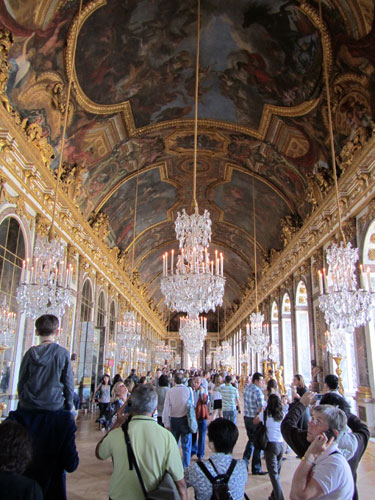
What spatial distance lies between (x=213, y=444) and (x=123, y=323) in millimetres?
13048

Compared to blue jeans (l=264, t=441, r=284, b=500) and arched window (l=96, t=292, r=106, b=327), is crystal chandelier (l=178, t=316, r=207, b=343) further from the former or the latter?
arched window (l=96, t=292, r=106, b=327)

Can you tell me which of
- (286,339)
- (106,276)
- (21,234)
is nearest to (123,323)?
(106,276)

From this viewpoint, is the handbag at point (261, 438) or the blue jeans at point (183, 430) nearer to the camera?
the handbag at point (261, 438)

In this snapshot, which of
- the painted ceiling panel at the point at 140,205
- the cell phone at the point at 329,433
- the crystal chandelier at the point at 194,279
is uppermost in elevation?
the painted ceiling panel at the point at 140,205

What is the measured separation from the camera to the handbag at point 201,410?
733cm

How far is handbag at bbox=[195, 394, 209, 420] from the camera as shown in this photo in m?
7.33

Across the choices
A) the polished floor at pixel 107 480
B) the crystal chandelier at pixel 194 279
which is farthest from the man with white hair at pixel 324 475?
the crystal chandelier at pixel 194 279

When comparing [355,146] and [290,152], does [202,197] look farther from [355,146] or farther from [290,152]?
[355,146]

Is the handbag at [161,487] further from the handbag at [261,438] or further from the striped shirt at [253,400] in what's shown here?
the striped shirt at [253,400]

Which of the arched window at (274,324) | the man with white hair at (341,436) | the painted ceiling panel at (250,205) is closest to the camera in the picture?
the man with white hair at (341,436)

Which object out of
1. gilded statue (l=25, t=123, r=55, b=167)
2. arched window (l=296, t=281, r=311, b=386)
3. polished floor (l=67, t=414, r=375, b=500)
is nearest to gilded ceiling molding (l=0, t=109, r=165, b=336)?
gilded statue (l=25, t=123, r=55, b=167)

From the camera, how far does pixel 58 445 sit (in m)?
2.59

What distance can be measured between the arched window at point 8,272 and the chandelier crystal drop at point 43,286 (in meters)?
1.76

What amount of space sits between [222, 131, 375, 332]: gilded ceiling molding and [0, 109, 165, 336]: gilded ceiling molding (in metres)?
7.83
